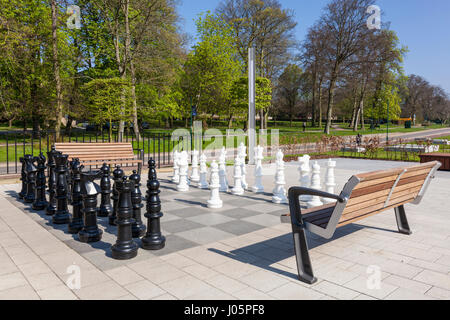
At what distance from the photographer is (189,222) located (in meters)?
5.45

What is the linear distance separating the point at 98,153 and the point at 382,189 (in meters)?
7.26

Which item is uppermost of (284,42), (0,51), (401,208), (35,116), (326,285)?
(284,42)

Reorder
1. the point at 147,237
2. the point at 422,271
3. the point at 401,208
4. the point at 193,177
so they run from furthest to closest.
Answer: the point at 193,177 → the point at 401,208 → the point at 147,237 → the point at 422,271

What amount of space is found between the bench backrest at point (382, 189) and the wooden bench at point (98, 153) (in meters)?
6.27

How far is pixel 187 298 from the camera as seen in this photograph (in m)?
2.98

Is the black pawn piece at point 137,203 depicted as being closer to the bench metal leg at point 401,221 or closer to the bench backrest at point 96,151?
the bench metal leg at point 401,221

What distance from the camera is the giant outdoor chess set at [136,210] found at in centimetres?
413

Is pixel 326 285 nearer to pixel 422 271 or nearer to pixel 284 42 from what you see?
pixel 422 271

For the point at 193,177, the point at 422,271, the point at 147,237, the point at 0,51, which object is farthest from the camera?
the point at 0,51

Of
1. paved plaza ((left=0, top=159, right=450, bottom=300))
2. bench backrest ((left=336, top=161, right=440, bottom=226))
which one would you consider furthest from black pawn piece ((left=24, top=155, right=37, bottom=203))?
bench backrest ((left=336, top=161, right=440, bottom=226))

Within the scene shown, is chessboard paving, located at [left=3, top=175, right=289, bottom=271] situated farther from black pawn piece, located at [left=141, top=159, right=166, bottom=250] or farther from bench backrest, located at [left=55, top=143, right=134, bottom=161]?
bench backrest, located at [left=55, top=143, right=134, bottom=161]

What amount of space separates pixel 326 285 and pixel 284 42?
1548 inches

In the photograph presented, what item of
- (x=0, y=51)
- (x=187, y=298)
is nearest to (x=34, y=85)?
(x=0, y=51)

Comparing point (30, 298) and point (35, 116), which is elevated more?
point (35, 116)
